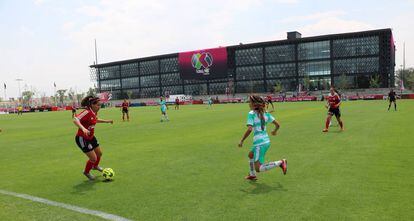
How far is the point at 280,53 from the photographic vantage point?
114 metres

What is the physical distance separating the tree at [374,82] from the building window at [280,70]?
21.5 metres

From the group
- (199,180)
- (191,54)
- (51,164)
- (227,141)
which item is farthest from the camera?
(191,54)

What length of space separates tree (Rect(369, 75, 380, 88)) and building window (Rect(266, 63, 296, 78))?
2153cm

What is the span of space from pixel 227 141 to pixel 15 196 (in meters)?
8.38

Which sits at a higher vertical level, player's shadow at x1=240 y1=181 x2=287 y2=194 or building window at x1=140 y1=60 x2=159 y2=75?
building window at x1=140 y1=60 x2=159 y2=75

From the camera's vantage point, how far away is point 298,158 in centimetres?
Result: 993

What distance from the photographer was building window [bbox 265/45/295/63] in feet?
368

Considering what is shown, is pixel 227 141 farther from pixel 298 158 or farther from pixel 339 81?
pixel 339 81

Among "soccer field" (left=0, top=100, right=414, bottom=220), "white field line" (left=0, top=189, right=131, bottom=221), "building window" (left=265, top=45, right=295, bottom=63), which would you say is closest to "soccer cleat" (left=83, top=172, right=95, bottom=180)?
"soccer field" (left=0, top=100, right=414, bottom=220)

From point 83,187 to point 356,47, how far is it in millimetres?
107943

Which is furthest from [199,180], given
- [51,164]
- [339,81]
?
[339,81]

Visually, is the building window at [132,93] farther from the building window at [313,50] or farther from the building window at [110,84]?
the building window at [313,50]

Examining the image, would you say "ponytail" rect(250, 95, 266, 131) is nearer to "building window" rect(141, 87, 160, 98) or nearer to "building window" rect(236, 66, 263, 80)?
"building window" rect(236, 66, 263, 80)

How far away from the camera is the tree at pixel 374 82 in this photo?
97113 millimetres
